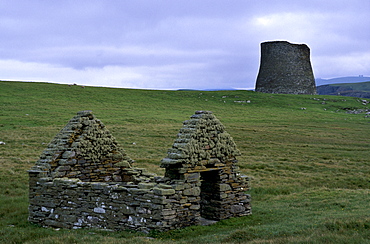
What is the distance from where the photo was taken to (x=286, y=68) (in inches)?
3713

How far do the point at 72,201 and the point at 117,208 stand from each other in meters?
2.12

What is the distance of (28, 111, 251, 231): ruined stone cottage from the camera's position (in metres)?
12.6

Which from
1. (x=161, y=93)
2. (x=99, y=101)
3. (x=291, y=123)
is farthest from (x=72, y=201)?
(x=161, y=93)

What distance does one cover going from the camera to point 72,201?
46.5 ft

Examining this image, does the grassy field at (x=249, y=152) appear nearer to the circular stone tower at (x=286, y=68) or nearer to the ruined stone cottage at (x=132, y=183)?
the ruined stone cottage at (x=132, y=183)

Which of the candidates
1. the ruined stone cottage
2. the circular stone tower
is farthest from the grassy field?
the circular stone tower

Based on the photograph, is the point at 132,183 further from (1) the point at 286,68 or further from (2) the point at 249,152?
(1) the point at 286,68

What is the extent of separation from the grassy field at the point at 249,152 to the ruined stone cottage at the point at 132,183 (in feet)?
1.95

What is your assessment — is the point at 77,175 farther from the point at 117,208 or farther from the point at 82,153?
the point at 117,208

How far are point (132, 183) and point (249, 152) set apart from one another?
61.6ft

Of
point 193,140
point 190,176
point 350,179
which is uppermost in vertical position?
point 193,140

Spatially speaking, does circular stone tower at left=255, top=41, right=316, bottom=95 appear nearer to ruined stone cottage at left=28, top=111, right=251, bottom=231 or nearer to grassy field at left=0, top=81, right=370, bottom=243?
grassy field at left=0, top=81, right=370, bottom=243

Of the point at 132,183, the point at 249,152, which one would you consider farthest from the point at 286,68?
the point at 132,183

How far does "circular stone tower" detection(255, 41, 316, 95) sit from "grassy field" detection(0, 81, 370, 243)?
14.4 meters
